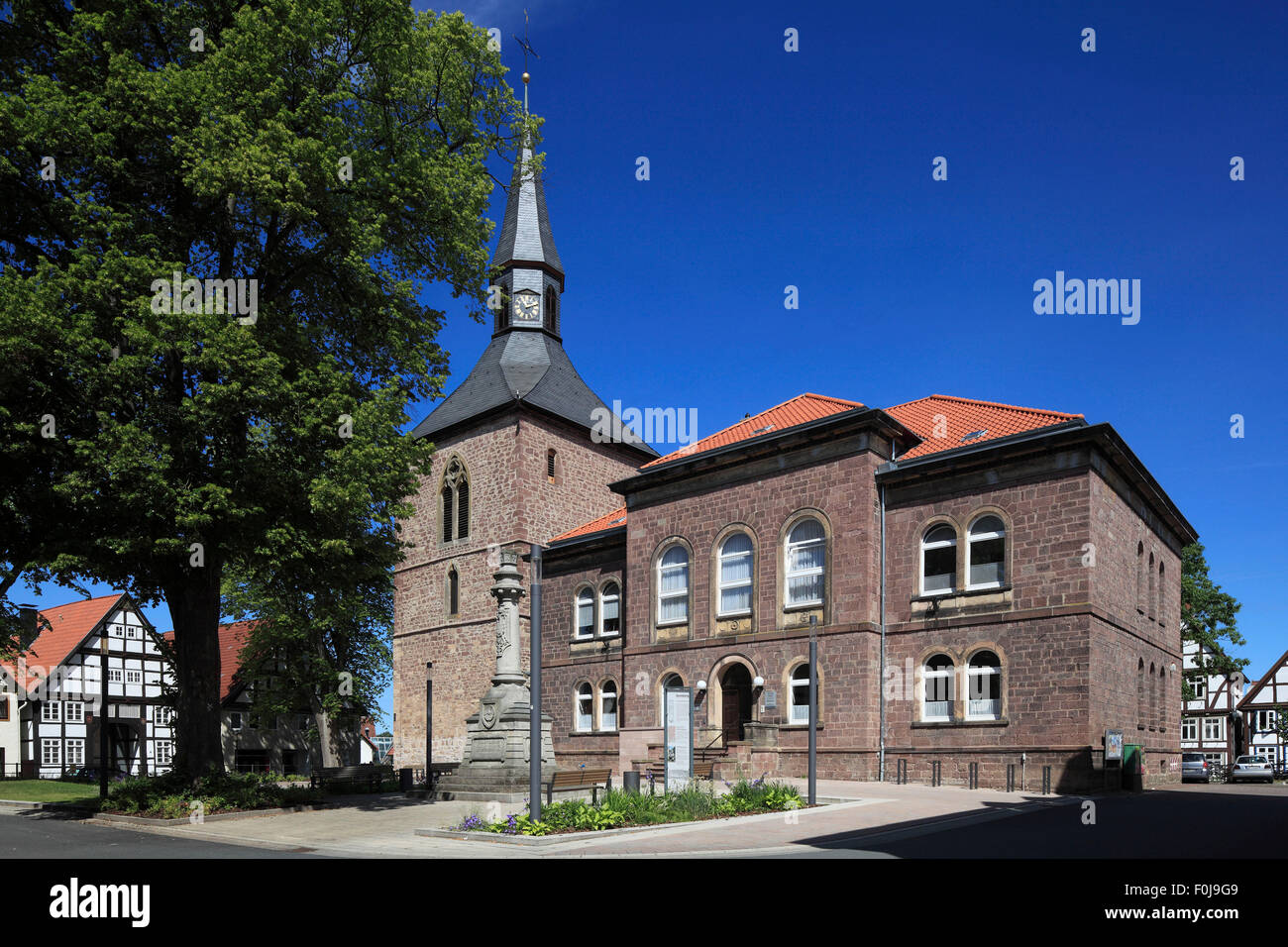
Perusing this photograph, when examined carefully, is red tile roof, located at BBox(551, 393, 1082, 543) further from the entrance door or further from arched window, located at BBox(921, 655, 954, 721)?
the entrance door

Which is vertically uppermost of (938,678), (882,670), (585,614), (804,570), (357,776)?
(804,570)

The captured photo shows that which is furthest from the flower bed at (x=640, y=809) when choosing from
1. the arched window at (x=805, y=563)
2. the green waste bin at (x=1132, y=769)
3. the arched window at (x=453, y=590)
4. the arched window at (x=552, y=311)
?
the arched window at (x=552, y=311)

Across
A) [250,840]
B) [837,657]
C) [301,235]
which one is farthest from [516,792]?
[301,235]

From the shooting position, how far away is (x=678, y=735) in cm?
1991

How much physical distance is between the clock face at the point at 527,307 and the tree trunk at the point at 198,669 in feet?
87.0

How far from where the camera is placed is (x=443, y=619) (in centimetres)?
4178

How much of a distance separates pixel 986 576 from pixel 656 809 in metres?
12.6

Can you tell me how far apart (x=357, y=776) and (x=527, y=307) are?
23.8 m

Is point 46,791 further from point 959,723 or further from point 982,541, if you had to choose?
point 982,541

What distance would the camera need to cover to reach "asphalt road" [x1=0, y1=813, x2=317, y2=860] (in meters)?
12.8

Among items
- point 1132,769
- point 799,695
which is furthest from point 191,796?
point 1132,769

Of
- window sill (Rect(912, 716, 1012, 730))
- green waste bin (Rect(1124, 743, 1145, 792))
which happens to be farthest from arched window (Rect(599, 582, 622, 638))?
green waste bin (Rect(1124, 743, 1145, 792))

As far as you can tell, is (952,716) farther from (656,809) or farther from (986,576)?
(656,809)

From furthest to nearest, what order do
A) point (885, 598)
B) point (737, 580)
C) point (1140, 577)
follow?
point (737, 580)
point (1140, 577)
point (885, 598)
